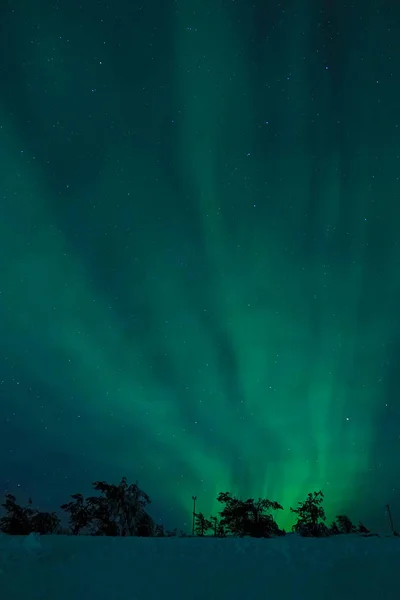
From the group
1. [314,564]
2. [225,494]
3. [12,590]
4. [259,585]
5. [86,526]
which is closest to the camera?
[12,590]

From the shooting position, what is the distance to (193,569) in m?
9.85

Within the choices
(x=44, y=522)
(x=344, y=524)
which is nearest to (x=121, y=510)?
(x=44, y=522)

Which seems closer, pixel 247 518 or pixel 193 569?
pixel 193 569

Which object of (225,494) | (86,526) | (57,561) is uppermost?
(225,494)

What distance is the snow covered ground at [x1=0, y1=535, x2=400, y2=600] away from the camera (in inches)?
349

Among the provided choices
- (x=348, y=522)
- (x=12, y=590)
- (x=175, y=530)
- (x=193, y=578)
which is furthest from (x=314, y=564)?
(x=348, y=522)

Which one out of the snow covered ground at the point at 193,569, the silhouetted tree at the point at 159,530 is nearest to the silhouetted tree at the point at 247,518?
the silhouetted tree at the point at 159,530

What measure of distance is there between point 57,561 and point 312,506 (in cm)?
5494

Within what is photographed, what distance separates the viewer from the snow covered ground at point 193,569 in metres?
8.86

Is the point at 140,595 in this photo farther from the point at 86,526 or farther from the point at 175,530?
the point at 175,530

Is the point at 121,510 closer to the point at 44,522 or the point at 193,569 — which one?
the point at 44,522

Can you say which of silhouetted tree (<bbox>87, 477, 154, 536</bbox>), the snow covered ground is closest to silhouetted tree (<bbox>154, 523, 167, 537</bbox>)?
silhouetted tree (<bbox>87, 477, 154, 536</bbox>)

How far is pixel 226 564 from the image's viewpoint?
33.1ft

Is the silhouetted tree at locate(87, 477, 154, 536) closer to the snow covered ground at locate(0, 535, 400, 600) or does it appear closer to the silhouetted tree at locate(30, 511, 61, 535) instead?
the silhouetted tree at locate(30, 511, 61, 535)
